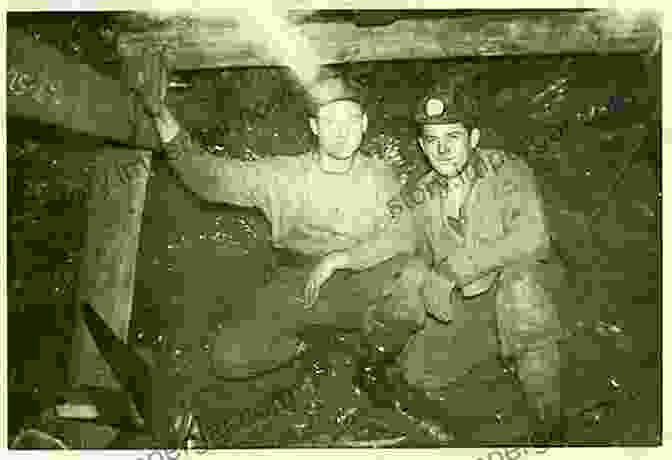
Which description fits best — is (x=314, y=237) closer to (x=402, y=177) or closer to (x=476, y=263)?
(x=402, y=177)

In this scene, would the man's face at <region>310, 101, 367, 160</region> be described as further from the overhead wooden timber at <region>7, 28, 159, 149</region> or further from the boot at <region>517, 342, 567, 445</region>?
the boot at <region>517, 342, 567, 445</region>

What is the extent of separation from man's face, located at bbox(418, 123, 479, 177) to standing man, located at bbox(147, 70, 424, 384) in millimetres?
147

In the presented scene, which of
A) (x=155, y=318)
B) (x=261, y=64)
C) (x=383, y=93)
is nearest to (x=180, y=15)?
(x=261, y=64)

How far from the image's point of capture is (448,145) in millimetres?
3025

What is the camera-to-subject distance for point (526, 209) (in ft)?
9.95

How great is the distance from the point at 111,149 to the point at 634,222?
65.0 inches

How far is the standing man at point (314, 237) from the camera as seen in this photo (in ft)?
10.0

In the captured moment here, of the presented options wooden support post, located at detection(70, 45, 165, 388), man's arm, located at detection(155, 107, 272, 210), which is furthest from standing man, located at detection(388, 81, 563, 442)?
wooden support post, located at detection(70, 45, 165, 388)

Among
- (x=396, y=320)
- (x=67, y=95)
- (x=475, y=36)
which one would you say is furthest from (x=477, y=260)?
(x=67, y=95)

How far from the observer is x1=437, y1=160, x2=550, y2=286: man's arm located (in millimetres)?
3029

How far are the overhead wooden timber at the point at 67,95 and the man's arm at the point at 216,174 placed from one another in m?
0.09

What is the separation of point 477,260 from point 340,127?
595 millimetres

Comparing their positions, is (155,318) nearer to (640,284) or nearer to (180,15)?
(180,15)

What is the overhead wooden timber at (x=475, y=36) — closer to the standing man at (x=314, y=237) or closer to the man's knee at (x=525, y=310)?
the standing man at (x=314, y=237)
